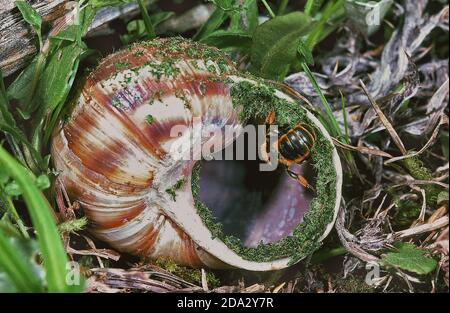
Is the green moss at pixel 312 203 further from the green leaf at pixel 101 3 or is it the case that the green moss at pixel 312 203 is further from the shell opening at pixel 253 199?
the green leaf at pixel 101 3

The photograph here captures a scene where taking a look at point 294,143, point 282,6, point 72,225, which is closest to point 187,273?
point 72,225

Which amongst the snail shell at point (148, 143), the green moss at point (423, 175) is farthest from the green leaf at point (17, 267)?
the green moss at point (423, 175)

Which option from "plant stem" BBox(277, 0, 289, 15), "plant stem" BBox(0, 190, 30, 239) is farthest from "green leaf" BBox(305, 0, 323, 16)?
"plant stem" BBox(0, 190, 30, 239)
